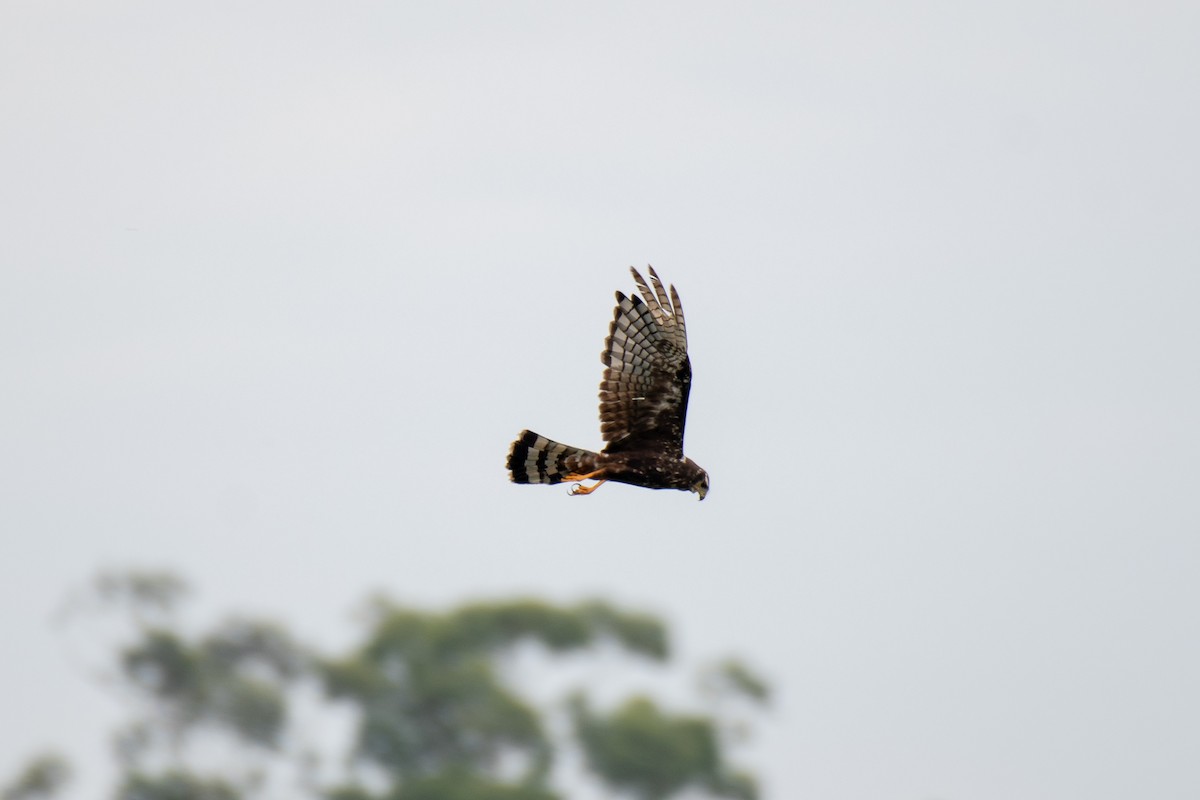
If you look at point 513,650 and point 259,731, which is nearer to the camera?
point 259,731

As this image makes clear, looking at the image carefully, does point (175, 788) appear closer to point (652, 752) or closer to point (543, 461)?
point (652, 752)

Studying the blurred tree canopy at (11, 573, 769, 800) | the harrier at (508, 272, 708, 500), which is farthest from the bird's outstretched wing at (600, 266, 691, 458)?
the blurred tree canopy at (11, 573, 769, 800)

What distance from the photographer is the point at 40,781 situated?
48.5 m

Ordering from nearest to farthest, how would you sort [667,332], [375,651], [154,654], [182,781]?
[667,332] < [182,781] < [154,654] < [375,651]

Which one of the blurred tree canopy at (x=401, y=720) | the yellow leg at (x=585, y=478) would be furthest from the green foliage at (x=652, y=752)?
the yellow leg at (x=585, y=478)

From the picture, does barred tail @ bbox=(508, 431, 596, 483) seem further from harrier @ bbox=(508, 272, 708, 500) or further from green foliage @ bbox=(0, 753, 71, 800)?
green foliage @ bbox=(0, 753, 71, 800)

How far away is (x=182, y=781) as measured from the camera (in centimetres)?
4803

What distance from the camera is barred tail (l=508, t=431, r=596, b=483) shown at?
15711 millimetres

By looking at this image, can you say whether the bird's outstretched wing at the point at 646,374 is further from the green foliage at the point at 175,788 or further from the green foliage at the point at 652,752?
the green foliage at the point at 652,752

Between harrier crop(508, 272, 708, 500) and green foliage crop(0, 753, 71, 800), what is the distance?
35.8 metres

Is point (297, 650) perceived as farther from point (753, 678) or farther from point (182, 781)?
point (753, 678)

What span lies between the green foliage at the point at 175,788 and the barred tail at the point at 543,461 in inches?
1333

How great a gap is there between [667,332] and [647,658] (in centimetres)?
4080

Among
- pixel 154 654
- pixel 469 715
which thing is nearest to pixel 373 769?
pixel 469 715
